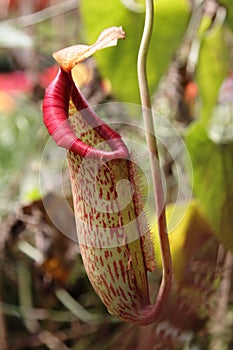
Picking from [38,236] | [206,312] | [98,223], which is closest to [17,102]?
[38,236]

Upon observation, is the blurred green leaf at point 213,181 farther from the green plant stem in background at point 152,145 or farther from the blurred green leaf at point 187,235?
the green plant stem in background at point 152,145

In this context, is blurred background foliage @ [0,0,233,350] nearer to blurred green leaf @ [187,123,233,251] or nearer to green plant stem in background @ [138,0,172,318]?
blurred green leaf @ [187,123,233,251]

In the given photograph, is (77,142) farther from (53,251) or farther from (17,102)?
(17,102)

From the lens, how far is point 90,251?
0.43 meters

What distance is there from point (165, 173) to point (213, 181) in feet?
1.07

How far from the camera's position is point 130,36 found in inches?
24.5

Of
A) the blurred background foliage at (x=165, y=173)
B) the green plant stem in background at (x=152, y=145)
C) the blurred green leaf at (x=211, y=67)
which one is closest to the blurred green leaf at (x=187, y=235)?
the blurred background foliage at (x=165, y=173)

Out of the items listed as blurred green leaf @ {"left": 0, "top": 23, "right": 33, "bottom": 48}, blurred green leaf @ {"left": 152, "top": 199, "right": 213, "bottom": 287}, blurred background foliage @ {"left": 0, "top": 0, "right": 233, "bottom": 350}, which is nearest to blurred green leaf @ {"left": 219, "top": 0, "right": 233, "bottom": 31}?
blurred background foliage @ {"left": 0, "top": 0, "right": 233, "bottom": 350}

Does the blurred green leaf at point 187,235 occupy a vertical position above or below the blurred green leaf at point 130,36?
below

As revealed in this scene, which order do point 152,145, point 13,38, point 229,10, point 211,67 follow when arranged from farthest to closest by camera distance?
1. point 13,38
2. point 211,67
3. point 229,10
4. point 152,145

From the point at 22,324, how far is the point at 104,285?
85cm

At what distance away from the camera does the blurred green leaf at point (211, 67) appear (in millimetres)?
672

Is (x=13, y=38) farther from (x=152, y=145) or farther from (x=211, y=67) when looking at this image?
(x=152, y=145)

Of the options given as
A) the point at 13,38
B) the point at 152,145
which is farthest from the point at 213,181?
the point at 13,38
